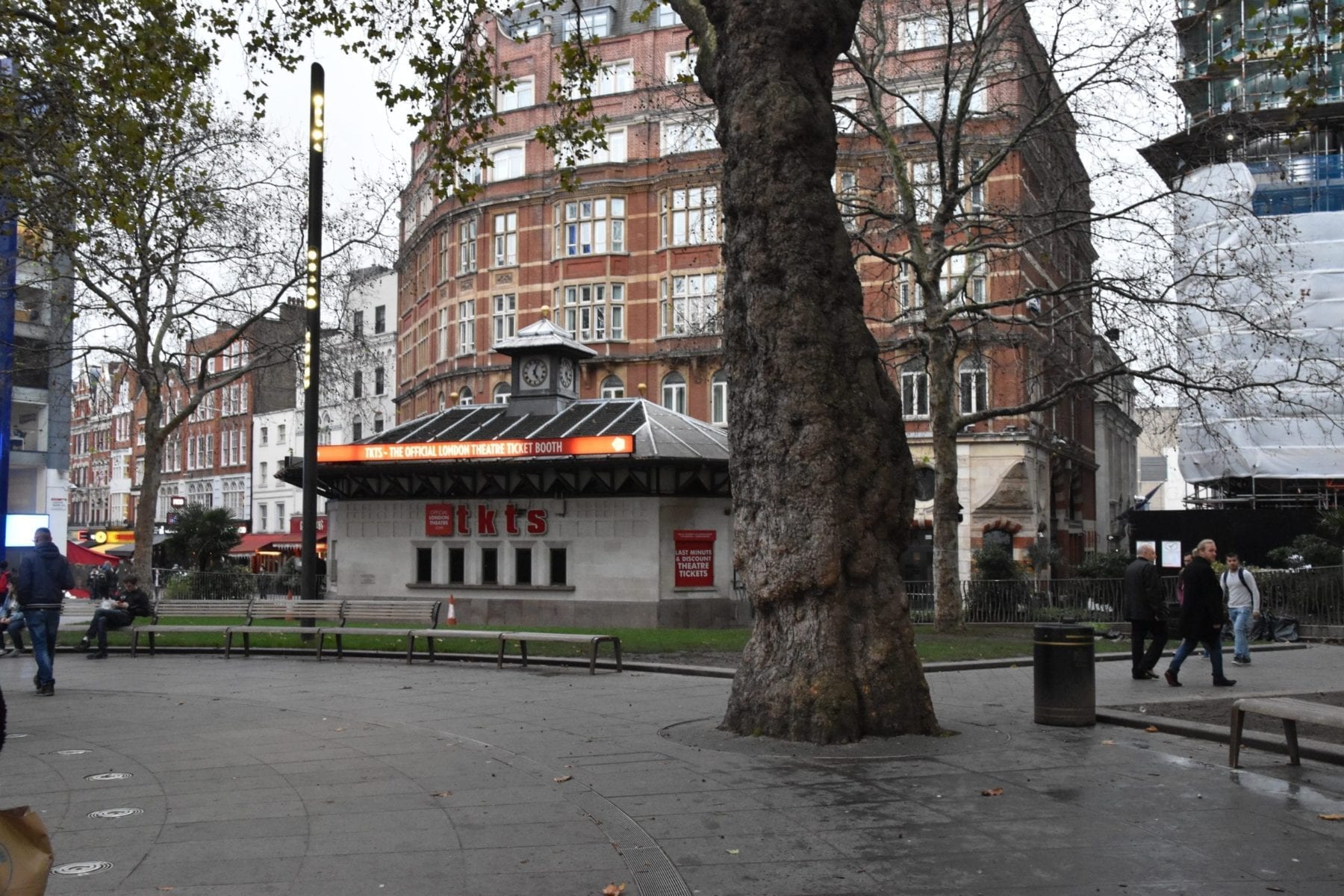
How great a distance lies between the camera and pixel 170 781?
8.28 metres

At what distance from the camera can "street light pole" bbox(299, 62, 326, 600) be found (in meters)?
17.4

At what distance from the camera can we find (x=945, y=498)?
930 inches

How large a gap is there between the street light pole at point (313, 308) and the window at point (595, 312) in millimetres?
28365

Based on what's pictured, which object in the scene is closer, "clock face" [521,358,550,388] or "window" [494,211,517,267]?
"clock face" [521,358,550,388]

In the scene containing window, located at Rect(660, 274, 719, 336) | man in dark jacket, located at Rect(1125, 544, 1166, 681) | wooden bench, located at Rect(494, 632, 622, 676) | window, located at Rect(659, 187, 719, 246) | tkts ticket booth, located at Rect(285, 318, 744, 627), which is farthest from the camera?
window, located at Rect(659, 187, 719, 246)

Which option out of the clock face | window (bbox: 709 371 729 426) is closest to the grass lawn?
the clock face

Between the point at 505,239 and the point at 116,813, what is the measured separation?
42904 millimetres

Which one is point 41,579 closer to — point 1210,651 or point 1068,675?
point 1068,675

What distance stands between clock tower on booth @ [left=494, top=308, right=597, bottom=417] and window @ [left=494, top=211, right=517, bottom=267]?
63.9 ft

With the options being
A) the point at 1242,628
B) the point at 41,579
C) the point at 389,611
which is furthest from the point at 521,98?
the point at 1242,628

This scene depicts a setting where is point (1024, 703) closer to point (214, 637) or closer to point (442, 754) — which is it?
point (442, 754)

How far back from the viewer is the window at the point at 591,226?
46.7 m

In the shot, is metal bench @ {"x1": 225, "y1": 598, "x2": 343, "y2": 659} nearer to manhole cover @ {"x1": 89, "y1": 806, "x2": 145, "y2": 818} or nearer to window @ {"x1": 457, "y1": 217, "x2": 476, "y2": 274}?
manhole cover @ {"x1": 89, "y1": 806, "x2": 145, "y2": 818}

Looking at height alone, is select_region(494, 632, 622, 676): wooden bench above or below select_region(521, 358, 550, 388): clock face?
below
